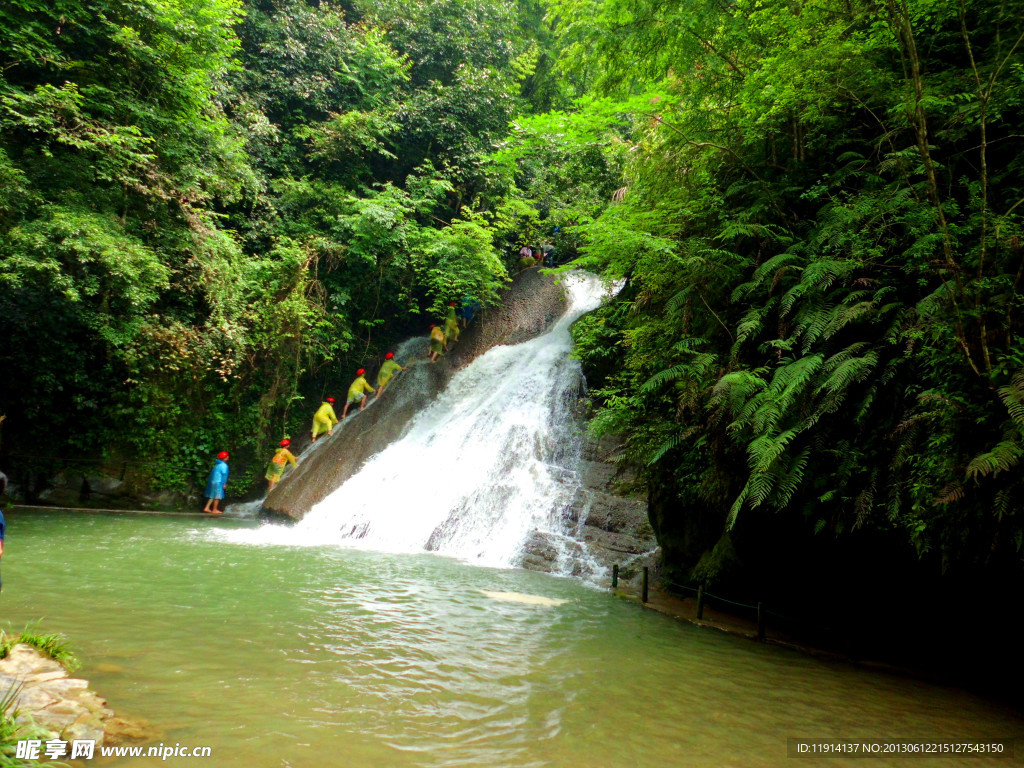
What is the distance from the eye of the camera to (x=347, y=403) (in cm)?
1731

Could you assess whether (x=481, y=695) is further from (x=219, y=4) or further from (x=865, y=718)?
(x=219, y=4)

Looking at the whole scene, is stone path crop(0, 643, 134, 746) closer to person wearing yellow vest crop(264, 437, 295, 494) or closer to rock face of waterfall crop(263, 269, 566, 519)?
rock face of waterfall crop(263, 269, 566, 519)

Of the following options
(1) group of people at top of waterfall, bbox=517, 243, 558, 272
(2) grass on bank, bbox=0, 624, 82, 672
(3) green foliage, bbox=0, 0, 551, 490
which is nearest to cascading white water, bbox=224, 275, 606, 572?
(3) green foliage, bbox=0, 0, 551, 490

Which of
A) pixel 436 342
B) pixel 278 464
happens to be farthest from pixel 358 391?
pixel 278 464

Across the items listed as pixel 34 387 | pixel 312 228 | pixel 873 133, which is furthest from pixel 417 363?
pixel 873 133

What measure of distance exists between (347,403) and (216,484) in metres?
4.24

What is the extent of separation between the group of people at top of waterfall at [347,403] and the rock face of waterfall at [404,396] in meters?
0.31

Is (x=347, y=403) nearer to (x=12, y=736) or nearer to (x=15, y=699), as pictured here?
(x=15, y=699)

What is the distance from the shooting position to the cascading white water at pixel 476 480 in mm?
11492

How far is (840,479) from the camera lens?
5.65m

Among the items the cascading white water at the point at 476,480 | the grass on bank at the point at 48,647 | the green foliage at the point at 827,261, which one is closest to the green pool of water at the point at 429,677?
the grass on bank at the point at 48,647

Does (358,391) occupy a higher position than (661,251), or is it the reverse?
(661,251)

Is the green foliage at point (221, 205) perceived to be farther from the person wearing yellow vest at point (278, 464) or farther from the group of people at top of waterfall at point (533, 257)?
the group of people at top of waterfall at point (533, 257)

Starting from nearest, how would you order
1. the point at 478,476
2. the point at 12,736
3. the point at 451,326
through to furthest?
the point at 12,736 → the point at 478,476 → the point at 451,326
